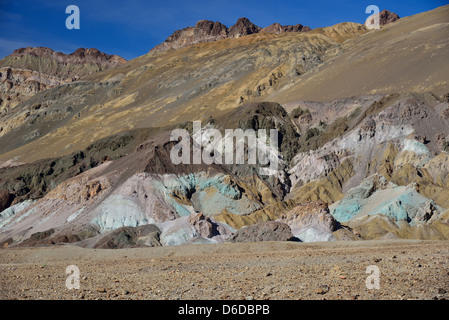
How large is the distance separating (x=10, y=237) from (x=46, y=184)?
23556 mm

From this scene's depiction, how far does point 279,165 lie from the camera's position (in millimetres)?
62625

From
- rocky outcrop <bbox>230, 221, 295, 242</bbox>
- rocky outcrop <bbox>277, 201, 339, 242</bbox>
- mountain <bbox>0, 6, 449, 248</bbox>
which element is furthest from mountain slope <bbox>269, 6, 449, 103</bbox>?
rocky outcrop <bbox>230, 221, 295, 242</bbox>

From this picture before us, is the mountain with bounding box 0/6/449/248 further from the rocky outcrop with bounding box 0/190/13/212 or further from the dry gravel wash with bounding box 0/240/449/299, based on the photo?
the dry gravel wash with bounding box 0/240/449/299

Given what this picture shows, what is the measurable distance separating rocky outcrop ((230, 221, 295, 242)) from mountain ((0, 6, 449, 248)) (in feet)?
0.37

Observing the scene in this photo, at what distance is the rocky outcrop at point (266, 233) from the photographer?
33750mm

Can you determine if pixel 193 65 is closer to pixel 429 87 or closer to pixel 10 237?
pixel 429 87

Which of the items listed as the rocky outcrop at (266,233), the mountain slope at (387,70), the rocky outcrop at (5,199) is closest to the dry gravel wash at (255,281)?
the rocky outcrop at (266,233)

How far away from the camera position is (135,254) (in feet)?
81.8

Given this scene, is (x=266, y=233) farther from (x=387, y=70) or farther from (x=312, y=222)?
(x=387, y=70)

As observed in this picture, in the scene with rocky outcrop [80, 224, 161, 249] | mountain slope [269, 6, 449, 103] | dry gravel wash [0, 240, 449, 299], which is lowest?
rocky outcrop [80, 224, 161, 249]

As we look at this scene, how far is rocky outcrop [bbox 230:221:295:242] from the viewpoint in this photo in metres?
33.8

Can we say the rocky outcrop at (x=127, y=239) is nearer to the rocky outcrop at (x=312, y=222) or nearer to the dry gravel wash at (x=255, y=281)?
the rocky outcrop at (x=312, y=222)

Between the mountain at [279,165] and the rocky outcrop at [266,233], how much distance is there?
11 centimetres

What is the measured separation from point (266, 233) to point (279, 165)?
95.5 ft
